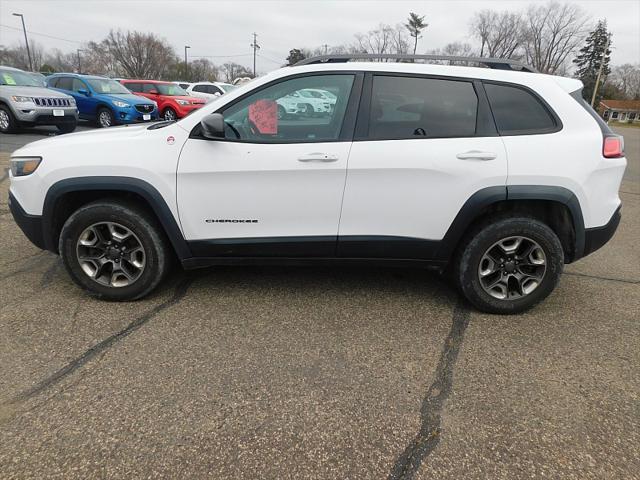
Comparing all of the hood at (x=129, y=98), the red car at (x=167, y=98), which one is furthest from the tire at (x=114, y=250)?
the red car at (x=167, y=98)

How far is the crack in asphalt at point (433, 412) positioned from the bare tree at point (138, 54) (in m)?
75.8

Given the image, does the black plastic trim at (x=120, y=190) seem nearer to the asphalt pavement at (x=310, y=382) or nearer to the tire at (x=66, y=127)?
→ the asphalt pavement at (x=310, y=382)

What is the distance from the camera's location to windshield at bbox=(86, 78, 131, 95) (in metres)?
13.3

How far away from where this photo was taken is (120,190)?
123 inches

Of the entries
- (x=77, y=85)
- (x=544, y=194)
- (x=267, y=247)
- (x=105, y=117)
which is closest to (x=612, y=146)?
(x=544, y=194)

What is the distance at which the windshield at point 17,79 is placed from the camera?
36.7ft

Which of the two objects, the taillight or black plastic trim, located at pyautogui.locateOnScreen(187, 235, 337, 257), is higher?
the taillight

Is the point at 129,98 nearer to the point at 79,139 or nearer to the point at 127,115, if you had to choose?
the point at 127,115

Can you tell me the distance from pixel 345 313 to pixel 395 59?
1.92m

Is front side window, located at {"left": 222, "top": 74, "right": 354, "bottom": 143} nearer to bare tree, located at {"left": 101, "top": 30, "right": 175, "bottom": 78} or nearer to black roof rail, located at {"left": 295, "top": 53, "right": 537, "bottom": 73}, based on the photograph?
black roof rail, located at {"left": 295, "top": 53, "right": 537, "bottom": 73}

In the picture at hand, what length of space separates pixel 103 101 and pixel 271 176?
39.6ft

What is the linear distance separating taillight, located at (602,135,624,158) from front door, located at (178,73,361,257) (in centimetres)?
175

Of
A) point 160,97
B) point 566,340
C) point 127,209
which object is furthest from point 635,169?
point 160,97

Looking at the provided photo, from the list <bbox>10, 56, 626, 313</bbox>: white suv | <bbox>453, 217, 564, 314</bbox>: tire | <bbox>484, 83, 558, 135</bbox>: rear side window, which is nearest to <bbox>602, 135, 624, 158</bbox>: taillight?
<bbox>10, 56, 626, 313</bbox>: white suv
